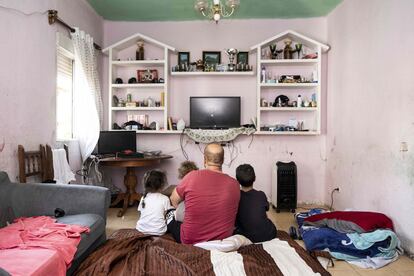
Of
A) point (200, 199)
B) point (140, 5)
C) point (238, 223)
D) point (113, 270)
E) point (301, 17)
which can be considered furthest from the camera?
point (301, 17)

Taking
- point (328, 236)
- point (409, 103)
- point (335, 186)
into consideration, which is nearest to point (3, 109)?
point (328, 236)

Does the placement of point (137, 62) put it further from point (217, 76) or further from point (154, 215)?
point (154, 215)

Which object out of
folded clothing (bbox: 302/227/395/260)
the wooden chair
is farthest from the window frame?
folded clothing (bbox: 302/227/395/260)

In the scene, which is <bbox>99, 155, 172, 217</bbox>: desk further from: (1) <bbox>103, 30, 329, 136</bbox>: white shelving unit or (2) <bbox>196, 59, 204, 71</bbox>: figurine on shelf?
(2) <bbox>196, 59, 204, 71</bbox>: figurine on shelf

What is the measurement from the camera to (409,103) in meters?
2.73

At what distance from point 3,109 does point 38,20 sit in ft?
3.52

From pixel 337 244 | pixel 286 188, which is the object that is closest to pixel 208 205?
pixel 337 244

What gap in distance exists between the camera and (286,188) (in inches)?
166

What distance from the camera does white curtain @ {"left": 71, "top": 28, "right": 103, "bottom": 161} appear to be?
3941 mm

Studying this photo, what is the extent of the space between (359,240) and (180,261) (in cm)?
170

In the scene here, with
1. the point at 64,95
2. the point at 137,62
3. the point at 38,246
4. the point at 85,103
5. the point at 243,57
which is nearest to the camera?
the point at 38,246

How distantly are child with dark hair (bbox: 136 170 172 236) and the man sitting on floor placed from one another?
0.44 metres

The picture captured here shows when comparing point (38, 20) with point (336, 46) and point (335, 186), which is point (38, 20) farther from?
point (335, 186)

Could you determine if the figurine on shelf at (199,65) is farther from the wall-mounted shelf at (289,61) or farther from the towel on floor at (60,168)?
the towel on floor at (60,168)
